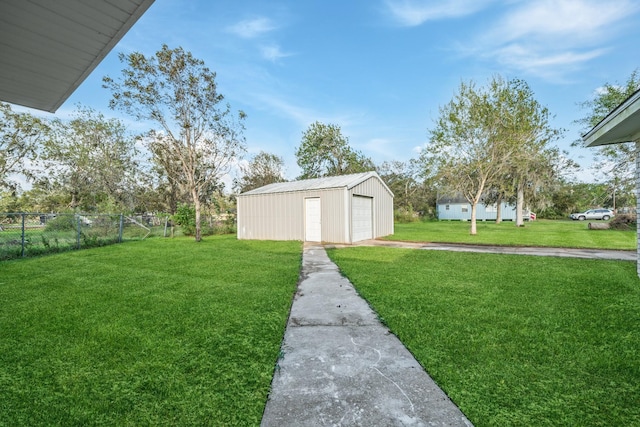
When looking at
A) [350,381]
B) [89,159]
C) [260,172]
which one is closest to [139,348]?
[350,381]

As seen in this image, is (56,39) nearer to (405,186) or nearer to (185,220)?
(185,220)

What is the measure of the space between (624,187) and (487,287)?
12.2 m

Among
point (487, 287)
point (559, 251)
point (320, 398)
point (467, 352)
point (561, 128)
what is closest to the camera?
point (320, 398)

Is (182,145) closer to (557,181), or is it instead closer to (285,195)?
(285,195)

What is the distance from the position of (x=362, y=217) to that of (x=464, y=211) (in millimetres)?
30412

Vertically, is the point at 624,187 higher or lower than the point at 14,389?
higher

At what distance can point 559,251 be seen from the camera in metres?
8.16

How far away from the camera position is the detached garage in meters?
11.3

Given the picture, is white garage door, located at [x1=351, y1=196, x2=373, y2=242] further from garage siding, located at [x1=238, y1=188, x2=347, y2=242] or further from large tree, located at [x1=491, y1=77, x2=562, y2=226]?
large tree, located at [x1=491, y1=77, x2=562, y2=226]

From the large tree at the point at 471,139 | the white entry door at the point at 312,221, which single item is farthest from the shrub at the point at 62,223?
the large tree at the point at 471,139

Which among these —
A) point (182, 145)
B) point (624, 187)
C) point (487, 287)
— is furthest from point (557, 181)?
point (182, 145)

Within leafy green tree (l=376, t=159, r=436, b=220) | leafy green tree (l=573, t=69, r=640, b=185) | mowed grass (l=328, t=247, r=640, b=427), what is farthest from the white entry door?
leafy green tree (l=376, t=159, r=436, b=220)

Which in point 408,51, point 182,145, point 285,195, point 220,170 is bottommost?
point 285,195

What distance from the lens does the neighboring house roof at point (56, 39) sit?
5.69 feet
